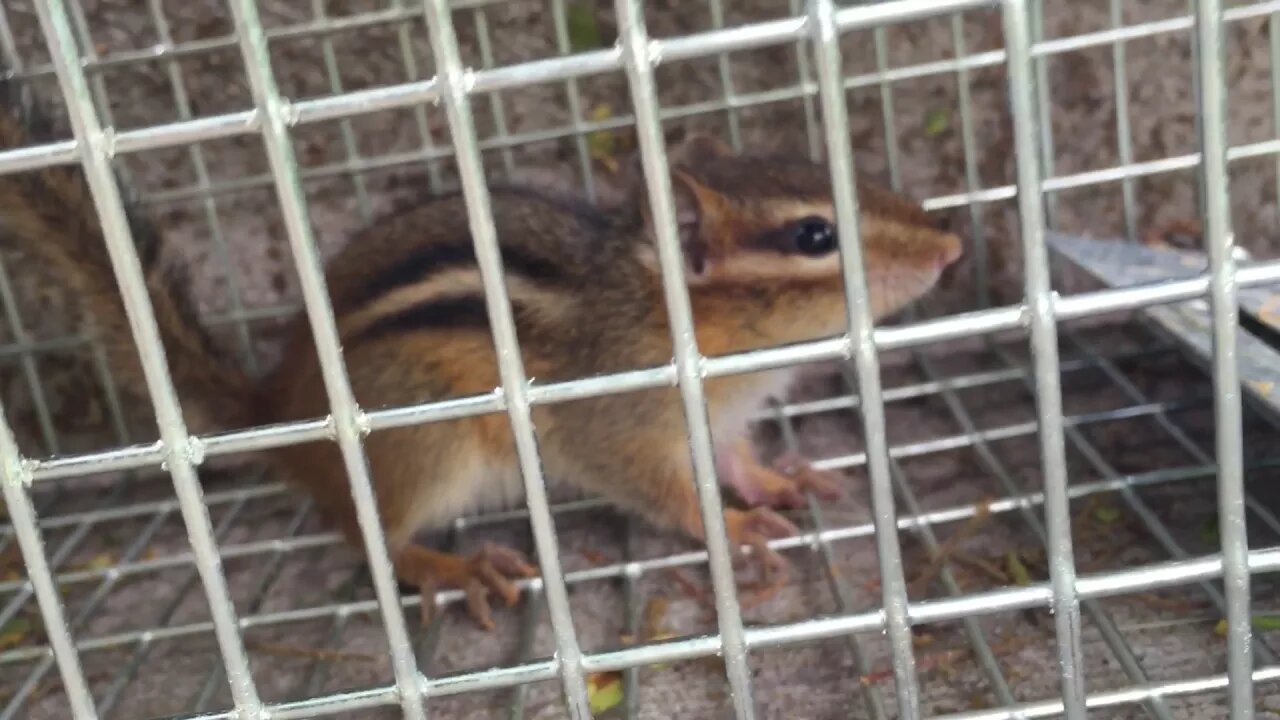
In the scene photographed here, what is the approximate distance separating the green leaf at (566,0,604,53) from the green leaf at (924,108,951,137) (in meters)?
0.62

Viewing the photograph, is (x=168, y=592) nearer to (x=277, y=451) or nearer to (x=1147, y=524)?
(x=277, y=451)

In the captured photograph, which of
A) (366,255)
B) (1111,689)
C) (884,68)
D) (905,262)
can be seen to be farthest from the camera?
(884,68)

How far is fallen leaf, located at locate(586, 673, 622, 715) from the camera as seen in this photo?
1311 millimetres

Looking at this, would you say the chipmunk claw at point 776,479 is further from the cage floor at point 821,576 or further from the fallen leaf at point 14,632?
the fallen leaf at point 14,632

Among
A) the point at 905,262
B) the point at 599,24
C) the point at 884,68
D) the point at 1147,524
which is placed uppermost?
the point at 599,24

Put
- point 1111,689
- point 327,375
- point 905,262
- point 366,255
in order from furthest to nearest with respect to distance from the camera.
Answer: point 366,255, point 905,262, point 1111,689, point 327,375

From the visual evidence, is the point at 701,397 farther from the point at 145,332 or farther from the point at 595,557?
the point at 595,557

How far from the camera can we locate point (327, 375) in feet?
2.87

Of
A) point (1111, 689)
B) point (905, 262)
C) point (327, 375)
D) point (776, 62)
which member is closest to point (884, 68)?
point (776, 62)

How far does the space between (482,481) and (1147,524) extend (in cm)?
94

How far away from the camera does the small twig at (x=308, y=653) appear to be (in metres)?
1.46

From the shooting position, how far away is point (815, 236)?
1.64 meters

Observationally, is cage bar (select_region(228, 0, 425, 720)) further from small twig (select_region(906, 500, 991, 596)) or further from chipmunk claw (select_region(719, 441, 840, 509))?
chipmunk claw (select_region(719, 441, 840, 509))

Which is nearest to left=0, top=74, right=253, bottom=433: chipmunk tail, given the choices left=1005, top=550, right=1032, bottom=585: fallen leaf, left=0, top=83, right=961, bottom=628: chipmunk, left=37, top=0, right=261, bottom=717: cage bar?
left=0, top=83, right=961, bottom=628: chipmunk
